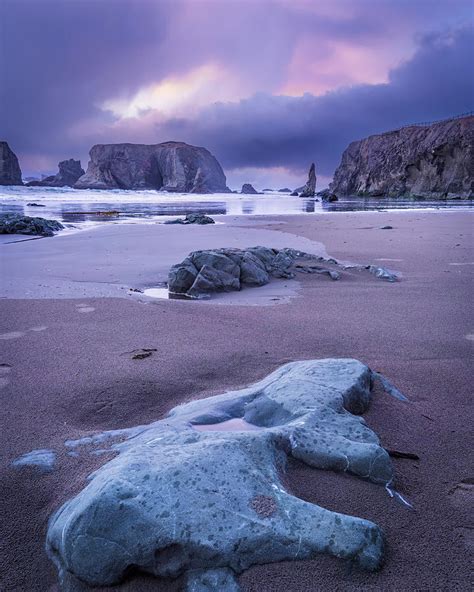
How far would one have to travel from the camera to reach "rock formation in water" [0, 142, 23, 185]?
67.1m

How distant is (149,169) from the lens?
97750 mm

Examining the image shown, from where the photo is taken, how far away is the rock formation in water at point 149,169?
9094 cm

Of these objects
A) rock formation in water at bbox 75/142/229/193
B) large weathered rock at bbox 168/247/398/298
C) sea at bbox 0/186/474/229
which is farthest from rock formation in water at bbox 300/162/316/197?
large weathered rock at bbox 168/247/398/298

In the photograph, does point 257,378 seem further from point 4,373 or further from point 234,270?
point 234,270

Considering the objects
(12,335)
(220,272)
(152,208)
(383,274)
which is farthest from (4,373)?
(152,208)

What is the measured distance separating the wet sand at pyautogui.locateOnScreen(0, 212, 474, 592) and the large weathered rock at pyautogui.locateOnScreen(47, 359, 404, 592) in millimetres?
46

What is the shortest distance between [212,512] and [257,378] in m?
1.16

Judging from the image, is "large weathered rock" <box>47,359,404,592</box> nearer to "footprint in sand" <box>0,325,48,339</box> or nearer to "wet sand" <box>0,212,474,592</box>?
"wet sand" <box>0,212,474,592</box>

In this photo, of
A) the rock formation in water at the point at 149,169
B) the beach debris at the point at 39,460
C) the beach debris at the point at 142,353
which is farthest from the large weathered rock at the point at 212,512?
the rock formation in water at the point at 149,169

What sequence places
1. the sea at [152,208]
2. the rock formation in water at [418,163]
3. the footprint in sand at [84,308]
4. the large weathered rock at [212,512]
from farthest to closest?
the rock formation in water at [418,163] < the sea at [152,208] < the footprint in sand at [84,308] < the large weathered rock at [212,512]

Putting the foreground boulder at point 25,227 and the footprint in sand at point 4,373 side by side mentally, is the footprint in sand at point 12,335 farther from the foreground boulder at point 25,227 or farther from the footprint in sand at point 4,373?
the foreground boulder at point 25,227

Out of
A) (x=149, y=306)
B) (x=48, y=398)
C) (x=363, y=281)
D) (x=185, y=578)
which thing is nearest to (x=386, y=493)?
(x=185, y=578)

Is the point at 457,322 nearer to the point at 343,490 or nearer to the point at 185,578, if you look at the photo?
the point at 343,490

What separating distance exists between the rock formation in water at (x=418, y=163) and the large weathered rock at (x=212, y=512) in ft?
137
